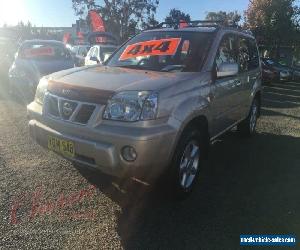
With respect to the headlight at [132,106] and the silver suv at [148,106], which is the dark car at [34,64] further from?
the headlight at [132,106]

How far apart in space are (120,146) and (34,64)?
7.20 m

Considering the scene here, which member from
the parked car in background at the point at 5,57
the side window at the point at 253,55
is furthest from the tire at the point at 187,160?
the parked car in background at the point at 5,57

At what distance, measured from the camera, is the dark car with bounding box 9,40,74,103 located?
9.88 m

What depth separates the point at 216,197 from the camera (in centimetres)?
441

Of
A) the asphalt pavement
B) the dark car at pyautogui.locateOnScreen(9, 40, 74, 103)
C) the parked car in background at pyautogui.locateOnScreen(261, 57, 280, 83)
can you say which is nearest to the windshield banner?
the dark car at pyautogui.locateOnScreen(9, 40, 74, 103)

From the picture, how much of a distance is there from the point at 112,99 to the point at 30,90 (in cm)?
691

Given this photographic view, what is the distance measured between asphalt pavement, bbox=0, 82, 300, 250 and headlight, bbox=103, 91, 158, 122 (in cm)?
99

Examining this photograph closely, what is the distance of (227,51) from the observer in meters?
5.33

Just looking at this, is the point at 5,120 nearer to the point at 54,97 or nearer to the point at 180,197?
the point at 54,97

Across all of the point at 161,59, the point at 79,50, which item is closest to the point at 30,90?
the point at 161,59

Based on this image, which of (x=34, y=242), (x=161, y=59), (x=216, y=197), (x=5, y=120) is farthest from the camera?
(x=5, y=120)

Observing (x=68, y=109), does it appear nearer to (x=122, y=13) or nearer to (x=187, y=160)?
(x=187, y=160)

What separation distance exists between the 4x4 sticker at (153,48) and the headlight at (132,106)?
135 cm

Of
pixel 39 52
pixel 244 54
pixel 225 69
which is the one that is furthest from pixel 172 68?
pixel 39 52
